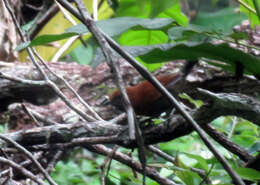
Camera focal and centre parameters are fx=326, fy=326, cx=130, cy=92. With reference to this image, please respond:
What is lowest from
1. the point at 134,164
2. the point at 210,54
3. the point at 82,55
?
the point at 82,55

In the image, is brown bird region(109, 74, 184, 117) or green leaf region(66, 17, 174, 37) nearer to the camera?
green leaf region(66, 17, 174, 37)

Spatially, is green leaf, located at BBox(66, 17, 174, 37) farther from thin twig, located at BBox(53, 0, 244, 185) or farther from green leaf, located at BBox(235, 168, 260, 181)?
green leaf, located at BBox(235, 168, 260, 181)

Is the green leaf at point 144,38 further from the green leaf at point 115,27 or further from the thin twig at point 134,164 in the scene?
the green leaf at point 115,27

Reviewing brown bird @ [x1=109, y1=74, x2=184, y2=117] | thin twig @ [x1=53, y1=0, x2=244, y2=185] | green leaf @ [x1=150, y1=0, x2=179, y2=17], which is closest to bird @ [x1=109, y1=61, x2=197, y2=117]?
brown bird @ [x1=109, y1=74, x2=184, y2=117]

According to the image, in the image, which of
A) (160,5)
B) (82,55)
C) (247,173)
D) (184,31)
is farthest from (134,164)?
(82,55)

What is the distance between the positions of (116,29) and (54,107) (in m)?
1.73

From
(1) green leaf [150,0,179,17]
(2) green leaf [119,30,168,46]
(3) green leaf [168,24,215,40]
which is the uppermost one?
(1) green leaf [150,0,179,17]

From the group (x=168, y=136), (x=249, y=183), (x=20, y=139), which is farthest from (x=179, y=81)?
(x=20, y=139)

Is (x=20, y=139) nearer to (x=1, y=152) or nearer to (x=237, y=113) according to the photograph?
(x=1, y=152)

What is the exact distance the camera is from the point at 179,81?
97cm

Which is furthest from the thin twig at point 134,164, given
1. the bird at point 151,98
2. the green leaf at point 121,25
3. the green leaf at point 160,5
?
the green leaf at point 160,5

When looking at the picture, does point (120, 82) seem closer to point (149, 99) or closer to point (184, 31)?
point (184, 31)

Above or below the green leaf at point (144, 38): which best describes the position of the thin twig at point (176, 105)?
above

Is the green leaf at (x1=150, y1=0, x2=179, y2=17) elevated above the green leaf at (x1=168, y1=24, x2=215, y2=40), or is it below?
above
